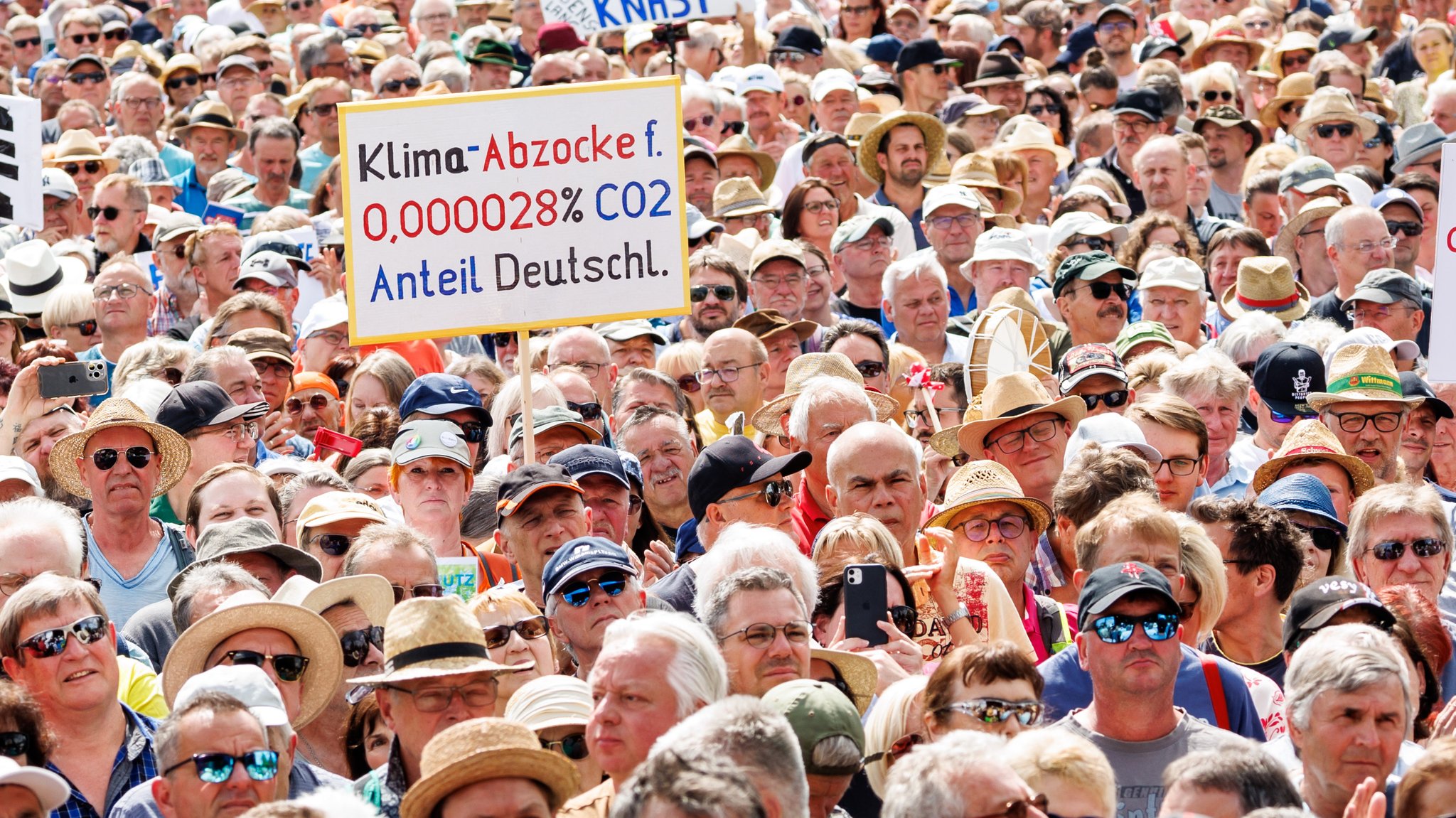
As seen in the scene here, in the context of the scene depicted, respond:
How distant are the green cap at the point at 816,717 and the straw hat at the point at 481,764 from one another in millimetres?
524

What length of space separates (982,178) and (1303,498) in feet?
17.5

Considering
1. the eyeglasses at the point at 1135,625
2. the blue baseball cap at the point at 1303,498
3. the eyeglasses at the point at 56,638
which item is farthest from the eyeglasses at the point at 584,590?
the blue baseball cap at the point at 1303,498

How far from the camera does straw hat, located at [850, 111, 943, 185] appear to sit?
12.9 metres

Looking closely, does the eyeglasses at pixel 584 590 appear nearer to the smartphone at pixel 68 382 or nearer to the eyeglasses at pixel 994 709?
the eyeglasses at pixel 994 709

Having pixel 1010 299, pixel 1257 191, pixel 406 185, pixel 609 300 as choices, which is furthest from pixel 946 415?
pixel 1257 191

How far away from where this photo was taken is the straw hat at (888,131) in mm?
12906

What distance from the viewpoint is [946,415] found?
31.9ft

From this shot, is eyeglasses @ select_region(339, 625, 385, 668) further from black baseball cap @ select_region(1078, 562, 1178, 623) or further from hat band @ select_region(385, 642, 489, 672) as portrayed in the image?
black baseball cap @ select_region(1078, 562, 1178, 623)

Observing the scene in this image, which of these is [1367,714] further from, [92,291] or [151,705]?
[92,291]

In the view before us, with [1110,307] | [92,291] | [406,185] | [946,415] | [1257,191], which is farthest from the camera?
[1257,191]

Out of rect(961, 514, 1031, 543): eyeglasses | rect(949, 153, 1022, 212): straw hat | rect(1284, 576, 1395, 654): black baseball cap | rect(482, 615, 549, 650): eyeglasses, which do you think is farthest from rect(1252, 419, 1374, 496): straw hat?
rect(949, 153, 1022, 212): straw hat

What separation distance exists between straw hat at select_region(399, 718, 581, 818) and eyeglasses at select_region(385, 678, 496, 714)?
2.22 feet

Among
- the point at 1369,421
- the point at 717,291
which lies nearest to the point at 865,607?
the point at 1369,421

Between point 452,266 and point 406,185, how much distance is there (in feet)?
1.10
